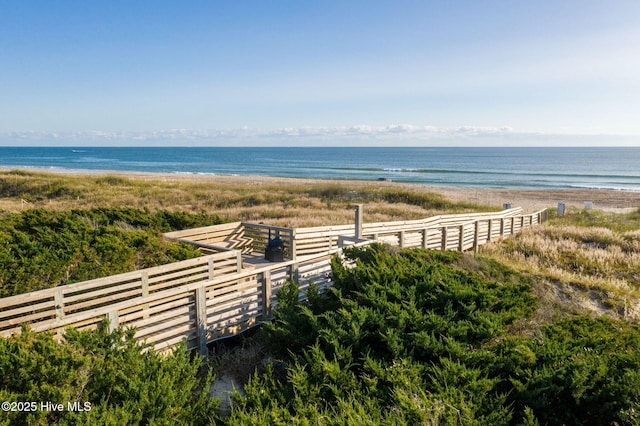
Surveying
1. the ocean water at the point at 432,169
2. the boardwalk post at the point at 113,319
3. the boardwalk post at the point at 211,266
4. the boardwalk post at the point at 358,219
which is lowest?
the ocean water at the point at 432,169

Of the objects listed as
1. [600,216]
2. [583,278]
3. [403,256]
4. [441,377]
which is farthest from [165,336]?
[600,216]

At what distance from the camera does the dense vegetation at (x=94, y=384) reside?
364 cm

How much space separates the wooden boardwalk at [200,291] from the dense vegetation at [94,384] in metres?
0.69

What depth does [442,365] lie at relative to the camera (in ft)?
15.6

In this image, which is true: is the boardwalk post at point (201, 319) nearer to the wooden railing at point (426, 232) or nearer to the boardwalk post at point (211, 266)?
the boardwalk post at point (211, 266)

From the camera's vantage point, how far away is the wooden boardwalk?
6.25 meters

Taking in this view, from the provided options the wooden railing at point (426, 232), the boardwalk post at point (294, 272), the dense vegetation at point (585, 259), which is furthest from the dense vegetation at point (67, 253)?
the dense vegetation at point (585, 259)

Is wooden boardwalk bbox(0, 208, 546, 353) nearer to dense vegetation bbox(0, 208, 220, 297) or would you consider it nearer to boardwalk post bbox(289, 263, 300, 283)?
boardwalk post bbox(289, 263, 300, 283)

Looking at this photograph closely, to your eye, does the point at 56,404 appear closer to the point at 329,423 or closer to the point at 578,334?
the point at 329,423

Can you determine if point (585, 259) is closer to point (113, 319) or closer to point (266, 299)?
point (266, 299)

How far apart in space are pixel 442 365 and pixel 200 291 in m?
3.80

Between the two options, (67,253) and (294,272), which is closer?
(67,253)

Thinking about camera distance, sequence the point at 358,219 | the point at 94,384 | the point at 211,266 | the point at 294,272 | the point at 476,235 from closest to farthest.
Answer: the point at 94,384, the point at 294,272, the point at 211,266, the point at 358,219, the point at 476,235

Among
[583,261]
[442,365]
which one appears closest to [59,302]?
[442,365]
